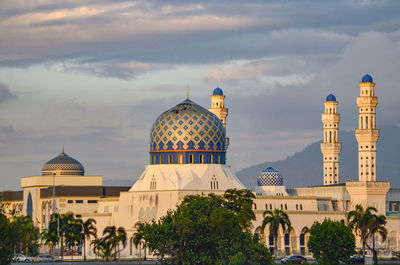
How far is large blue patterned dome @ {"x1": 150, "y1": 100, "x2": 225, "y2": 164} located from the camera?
399ft

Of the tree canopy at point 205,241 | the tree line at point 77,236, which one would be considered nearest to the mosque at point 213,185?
the tree line at point 77,236

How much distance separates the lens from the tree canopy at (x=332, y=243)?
9038cm

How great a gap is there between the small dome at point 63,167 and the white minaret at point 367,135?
164ft

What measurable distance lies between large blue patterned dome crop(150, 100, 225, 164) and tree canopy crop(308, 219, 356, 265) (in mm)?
32585

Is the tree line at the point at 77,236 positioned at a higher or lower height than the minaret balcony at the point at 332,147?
lower

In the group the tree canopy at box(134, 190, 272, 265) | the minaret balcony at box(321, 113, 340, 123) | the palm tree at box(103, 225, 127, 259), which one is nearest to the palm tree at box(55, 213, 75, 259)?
the palm tree at box(103, 225, 127, 259)

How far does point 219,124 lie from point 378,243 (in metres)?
24.2

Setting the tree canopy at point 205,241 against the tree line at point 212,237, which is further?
the tree canopy at point 205,241

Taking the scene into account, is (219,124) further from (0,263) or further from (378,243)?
(0,263)

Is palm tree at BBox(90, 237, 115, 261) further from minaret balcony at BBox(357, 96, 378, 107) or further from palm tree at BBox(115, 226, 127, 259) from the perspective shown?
minaret balcony at BBox(357, 96, 378, 107)

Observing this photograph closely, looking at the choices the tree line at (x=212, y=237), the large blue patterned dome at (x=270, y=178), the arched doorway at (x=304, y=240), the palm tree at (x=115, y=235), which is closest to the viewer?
the tree line at (x=212, y=237)

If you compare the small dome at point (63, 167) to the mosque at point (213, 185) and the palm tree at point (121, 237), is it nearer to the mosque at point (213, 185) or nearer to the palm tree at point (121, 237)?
the mosque at point (213, 185)

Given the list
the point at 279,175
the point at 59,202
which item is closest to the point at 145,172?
the point at 279,175

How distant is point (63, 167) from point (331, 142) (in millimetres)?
42462
